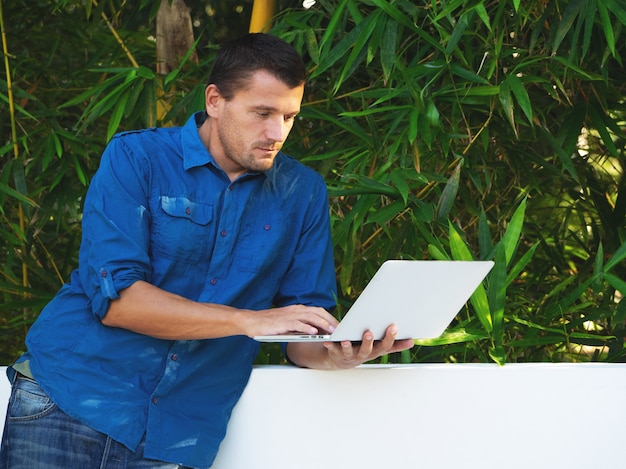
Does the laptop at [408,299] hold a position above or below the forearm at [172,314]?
above

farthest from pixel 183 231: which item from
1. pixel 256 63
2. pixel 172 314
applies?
pixel 256 63

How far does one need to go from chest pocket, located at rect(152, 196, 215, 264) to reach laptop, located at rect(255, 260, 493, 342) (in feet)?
0.82

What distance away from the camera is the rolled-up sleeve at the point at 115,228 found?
5.47 feet

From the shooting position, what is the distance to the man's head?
1.79m

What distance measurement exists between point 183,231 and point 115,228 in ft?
0.46

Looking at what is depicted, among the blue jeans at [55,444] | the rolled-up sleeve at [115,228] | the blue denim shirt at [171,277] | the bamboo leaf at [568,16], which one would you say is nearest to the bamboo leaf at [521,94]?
the bamboo leaf at [568,16]

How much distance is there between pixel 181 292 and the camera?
179cm

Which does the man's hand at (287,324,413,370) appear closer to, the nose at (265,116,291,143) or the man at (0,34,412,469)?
the man at (0,34,412,469)

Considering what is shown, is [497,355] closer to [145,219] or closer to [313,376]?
[313,376]

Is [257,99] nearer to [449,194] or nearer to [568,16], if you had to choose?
[449,194]

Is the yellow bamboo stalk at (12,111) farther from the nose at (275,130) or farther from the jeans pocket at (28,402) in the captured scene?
the nose at (275,130)

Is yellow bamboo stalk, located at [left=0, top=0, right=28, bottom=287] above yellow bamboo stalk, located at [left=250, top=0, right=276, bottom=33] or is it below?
below

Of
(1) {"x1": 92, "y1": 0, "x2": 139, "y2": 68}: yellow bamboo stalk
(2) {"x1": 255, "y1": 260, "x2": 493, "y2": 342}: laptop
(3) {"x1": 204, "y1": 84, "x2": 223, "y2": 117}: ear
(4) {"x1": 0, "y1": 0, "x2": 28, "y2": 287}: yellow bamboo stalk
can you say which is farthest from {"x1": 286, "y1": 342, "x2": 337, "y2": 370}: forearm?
(1) {"x1": 92, "y1": 0, "x2": 139, "y2": 68}: yellow bamboo stalk

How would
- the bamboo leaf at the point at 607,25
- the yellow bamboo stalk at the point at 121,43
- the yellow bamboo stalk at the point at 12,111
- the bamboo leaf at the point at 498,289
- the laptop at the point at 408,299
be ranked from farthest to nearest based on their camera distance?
the yellow bamboo stalk at the point at 121,43
the yellow bamboo stalk at the point at 12,111
the bamboo leaf at the point at 607,25
the bamboo leaf at the point at 498,289
the laptop at the point at 408,299
